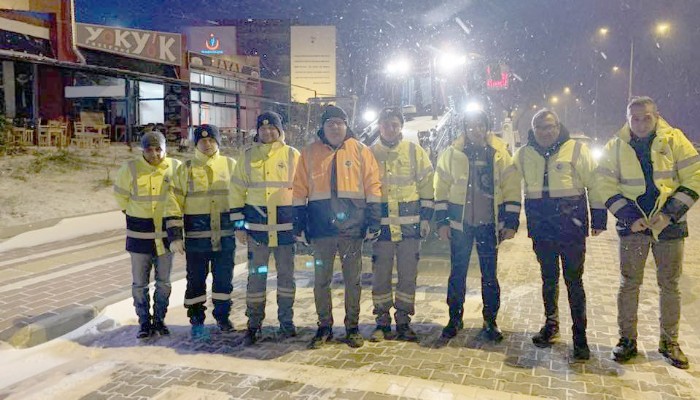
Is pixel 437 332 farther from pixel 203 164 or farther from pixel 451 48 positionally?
pixel 451 48

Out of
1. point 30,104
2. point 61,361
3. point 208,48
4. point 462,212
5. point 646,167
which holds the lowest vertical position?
point 61,361

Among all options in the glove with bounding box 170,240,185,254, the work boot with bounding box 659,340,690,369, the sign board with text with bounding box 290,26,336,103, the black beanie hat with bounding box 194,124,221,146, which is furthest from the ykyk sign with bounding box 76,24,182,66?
the sign board with text with bounding box 290,26,336,103

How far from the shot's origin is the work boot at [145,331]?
488 centimetres

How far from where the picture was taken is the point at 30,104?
756 inches

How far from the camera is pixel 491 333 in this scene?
4684 mm

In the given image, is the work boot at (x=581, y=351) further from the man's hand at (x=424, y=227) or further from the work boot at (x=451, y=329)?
the man's hand at (x=424, y=227)

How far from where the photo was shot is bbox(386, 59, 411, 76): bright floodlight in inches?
432

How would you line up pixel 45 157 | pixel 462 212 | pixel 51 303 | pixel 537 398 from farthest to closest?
1. pixel 45 157
2. pixel 51 303
3. pixel 462 212
4. pixel 537 398

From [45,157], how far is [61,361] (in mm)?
11970

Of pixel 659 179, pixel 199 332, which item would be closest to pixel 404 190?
pixel 659 179

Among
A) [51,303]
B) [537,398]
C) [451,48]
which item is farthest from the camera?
[451,48]

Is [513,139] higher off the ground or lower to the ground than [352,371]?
higher

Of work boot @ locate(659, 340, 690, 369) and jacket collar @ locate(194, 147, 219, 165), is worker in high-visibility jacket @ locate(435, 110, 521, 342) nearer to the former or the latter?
work boot @ locate(659, 340, 690, 369)

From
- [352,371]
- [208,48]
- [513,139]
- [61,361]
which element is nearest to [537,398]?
[352,371]
